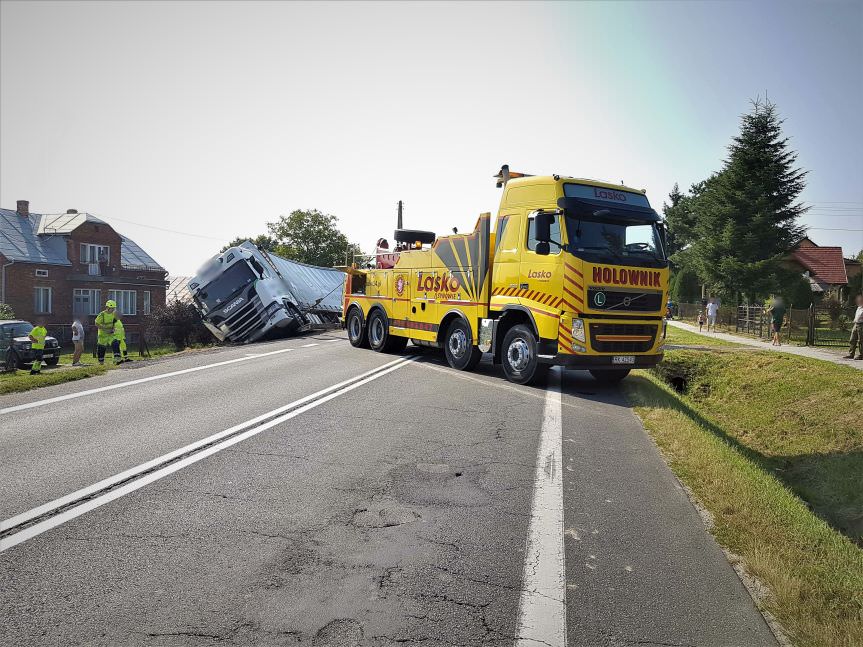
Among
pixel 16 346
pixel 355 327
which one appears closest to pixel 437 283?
pixel 355 327

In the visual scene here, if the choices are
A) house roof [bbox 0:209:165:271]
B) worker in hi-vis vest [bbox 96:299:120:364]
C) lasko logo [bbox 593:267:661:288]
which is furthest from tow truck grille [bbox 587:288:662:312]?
house roof [bbox 0:209:165:271]

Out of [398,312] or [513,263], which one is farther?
[398,312]

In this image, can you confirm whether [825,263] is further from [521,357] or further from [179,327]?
[521,357]

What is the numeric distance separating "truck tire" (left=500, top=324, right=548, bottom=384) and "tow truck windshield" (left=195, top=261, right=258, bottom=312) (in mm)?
15155

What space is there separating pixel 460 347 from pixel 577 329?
10.5ft

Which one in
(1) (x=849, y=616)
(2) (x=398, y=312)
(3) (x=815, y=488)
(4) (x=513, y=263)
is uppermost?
(4) (x=513, y=263)

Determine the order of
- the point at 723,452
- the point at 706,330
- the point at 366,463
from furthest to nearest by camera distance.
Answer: the point at 706,330
the point at 723,452
the point at 366,463

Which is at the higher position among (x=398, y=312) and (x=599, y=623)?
(x=398, y=312)

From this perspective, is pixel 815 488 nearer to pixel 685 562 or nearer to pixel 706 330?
pixel 685 562

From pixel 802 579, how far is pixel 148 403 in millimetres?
7385

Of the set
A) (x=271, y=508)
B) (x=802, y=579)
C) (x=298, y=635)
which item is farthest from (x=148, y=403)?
(x=802, y=579)

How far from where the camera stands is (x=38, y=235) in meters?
41.8

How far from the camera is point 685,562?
12.2ft

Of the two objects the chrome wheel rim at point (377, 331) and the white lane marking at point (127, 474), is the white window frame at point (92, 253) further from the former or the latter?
the white lane marking at point (127, 474)
